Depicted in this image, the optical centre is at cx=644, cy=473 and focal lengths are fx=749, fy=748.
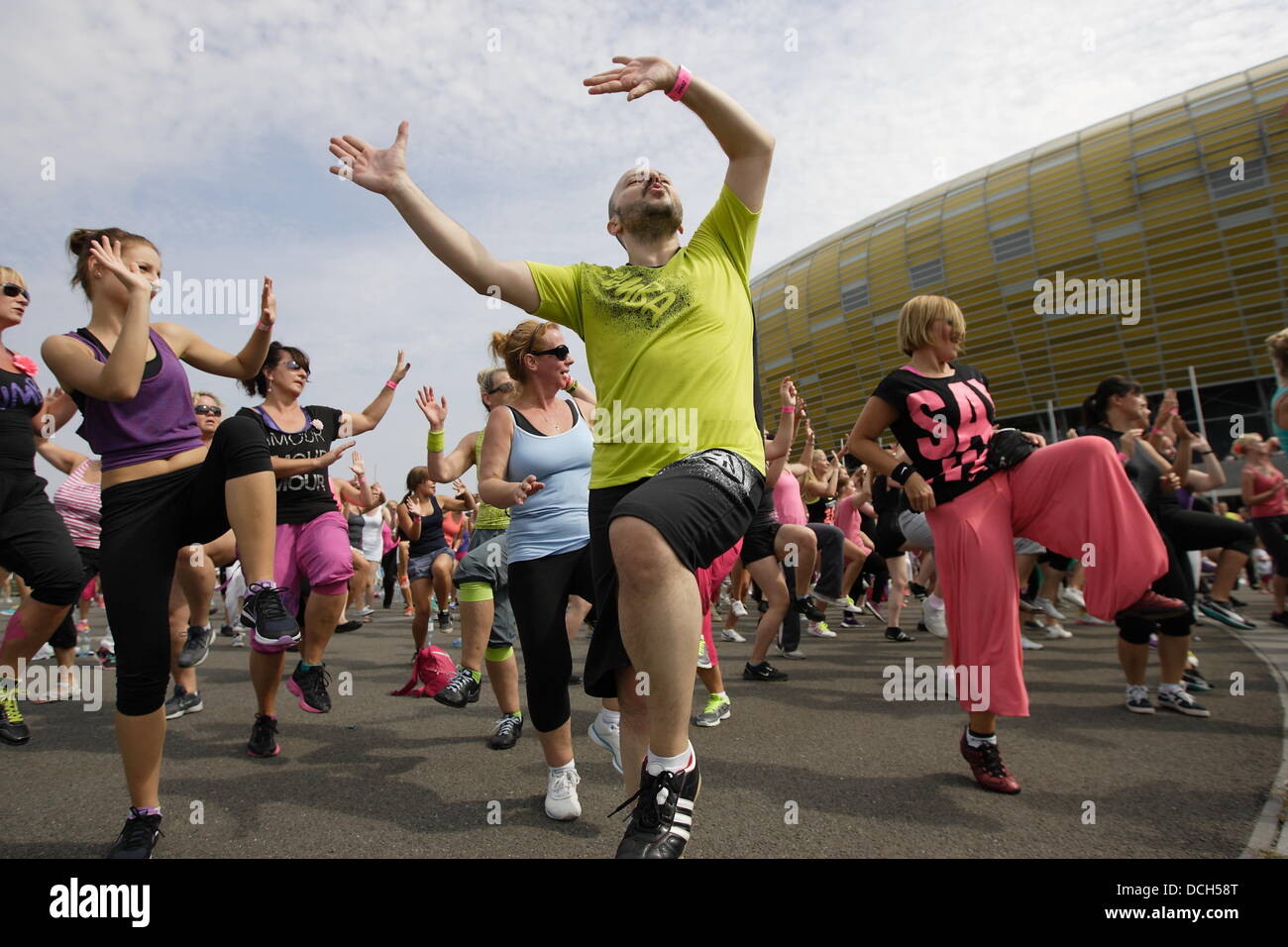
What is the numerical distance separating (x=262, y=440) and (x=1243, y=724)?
5.02 meters

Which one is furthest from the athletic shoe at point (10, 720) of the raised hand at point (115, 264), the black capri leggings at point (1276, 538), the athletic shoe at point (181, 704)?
the black capri leggings at point (1276, 538)

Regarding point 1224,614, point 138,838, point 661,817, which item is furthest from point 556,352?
point 1224,614

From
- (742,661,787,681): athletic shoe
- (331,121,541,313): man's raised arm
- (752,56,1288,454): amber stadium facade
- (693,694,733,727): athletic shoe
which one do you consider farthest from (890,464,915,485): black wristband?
(752,56,1288,454): amber stadium facade

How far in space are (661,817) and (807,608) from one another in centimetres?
708

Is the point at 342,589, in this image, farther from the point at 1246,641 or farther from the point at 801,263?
the point at 801,263

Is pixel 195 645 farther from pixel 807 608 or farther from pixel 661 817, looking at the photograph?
pixel 807 608

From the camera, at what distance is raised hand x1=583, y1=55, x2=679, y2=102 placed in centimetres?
204

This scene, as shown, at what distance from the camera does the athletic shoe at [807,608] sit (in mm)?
7441

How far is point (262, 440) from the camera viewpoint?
2736 millimetres

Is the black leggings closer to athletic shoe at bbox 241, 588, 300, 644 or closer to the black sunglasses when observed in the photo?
athletic shoe at bbox 241, 588, 300, 644

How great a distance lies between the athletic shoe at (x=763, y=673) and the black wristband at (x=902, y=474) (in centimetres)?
288

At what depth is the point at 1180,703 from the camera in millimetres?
4445
